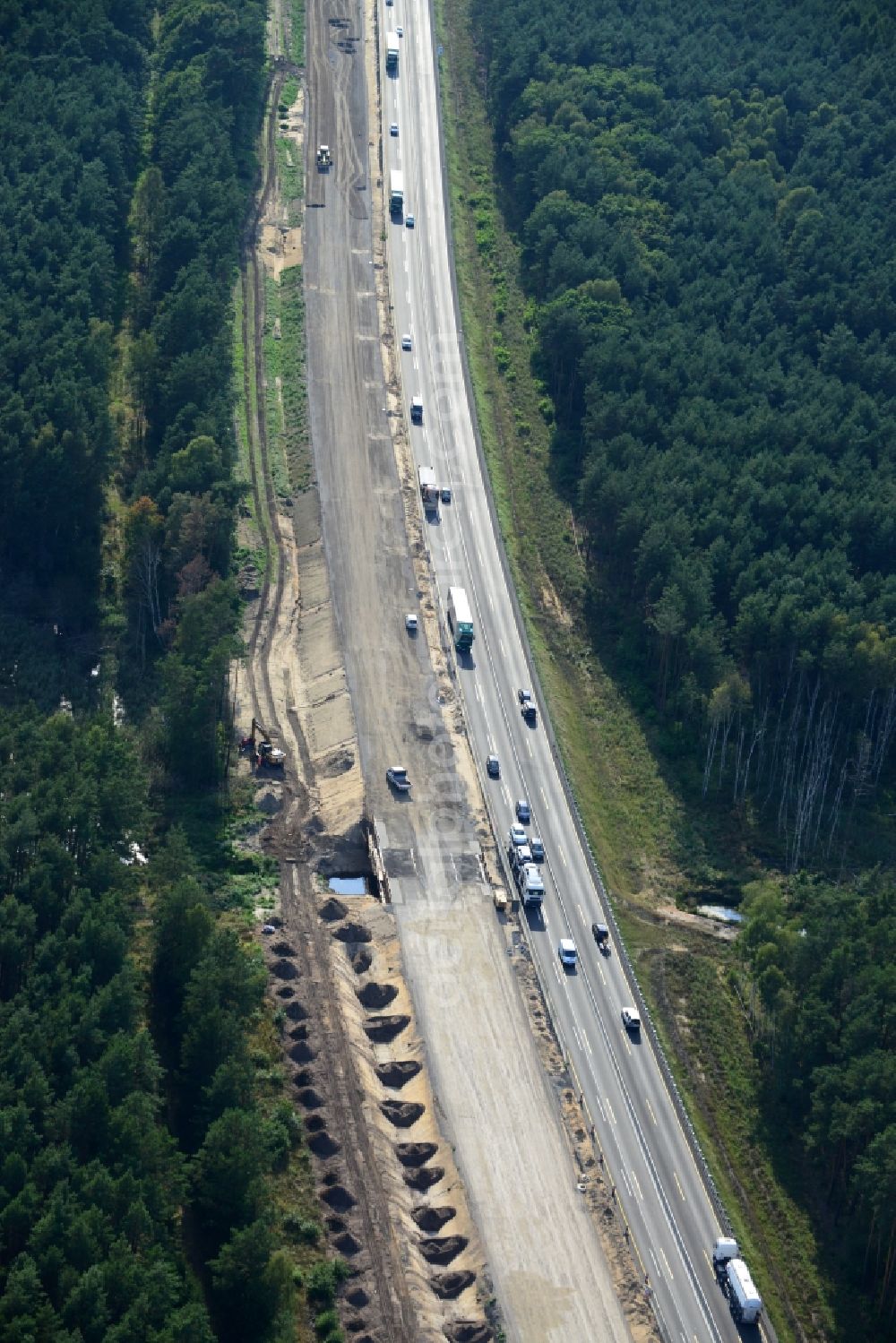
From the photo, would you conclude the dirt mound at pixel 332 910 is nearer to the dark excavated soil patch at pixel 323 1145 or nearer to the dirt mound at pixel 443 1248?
the dark excavated soil patch at pixel 323 1145

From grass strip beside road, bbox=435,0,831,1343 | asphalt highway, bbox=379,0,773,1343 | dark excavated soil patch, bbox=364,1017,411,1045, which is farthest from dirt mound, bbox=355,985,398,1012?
grass strip beside road, bbox=435,0,831,1343

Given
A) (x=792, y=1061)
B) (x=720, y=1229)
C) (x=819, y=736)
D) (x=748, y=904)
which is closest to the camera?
(x=720, y=1229)

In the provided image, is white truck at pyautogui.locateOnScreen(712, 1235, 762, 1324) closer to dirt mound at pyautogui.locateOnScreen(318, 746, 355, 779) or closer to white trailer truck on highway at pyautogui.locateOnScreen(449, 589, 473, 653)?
dirt mound at pyautogui.locateOnScreen(318, 746, 355, 779)

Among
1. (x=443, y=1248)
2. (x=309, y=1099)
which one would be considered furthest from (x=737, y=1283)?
(x=309, y=1099)

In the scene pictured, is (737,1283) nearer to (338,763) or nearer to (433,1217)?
(433,1217)

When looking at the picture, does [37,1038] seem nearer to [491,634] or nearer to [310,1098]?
[310,1098]

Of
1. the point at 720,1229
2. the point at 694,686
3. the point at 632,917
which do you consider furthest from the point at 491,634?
the point at 720,1229

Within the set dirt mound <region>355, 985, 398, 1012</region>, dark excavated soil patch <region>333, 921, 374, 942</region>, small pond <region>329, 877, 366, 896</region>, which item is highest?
dark excavated soil patch <region>333, 921, 374, 942</region>
